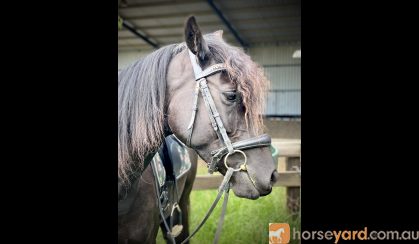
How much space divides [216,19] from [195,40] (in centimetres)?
47

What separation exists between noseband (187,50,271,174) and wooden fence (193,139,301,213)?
0.82 meters

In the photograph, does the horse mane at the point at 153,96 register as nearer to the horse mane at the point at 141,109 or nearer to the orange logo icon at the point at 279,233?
the horse mane at the point at 141,109

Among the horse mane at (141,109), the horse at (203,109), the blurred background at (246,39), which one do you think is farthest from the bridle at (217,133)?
the blurred background at (246,39)

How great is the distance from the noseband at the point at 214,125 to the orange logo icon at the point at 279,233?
1.14ft

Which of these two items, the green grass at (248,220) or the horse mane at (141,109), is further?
the green grass at (248,220)

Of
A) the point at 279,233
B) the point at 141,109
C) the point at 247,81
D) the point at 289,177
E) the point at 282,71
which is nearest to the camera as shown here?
the point at 247,81

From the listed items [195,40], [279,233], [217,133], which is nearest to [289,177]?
[279,233]

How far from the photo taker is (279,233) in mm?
1256

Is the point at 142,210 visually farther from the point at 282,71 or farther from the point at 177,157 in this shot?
the point at 282,71

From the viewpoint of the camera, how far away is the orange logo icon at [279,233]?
1.25 m
